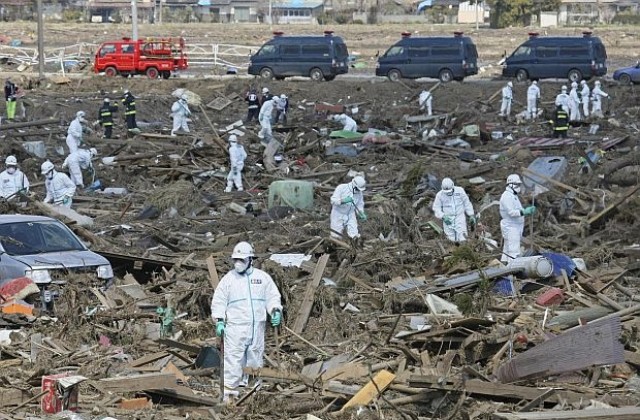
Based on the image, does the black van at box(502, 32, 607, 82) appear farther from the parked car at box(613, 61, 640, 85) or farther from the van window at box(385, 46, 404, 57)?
the van window at box(385, 46, 404, 57)

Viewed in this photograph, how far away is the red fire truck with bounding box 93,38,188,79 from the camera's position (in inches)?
2053

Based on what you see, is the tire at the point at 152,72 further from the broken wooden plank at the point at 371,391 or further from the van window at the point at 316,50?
the broken wooden plank at the point at 371,391

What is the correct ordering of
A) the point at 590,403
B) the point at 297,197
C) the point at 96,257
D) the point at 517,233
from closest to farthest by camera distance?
1. the point at 590,403
2. the point at 96,257
3. the point at 517,233
4. the point at 297,197

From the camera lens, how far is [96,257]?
1612 centimetres

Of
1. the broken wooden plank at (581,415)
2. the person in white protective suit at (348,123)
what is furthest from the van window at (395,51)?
the broken wooden plank at (581,415)

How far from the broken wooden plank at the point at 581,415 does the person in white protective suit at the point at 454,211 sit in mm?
8999

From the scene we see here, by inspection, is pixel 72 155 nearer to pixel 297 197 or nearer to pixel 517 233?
pixel 297 197

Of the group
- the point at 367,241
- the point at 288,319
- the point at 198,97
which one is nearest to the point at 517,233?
the point at 367,241

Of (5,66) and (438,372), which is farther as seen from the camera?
(5,66)

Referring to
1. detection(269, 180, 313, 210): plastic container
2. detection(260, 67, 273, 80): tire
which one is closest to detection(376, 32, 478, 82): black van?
detection(260, 67, 273, 80): tire

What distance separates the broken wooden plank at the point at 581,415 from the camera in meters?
10.1

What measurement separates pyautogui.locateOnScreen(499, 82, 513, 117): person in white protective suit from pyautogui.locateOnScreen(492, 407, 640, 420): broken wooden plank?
3027cm

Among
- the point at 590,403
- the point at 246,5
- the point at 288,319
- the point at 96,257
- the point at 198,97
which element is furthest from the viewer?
the point at 246,5

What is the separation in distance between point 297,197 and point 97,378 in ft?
40.1
